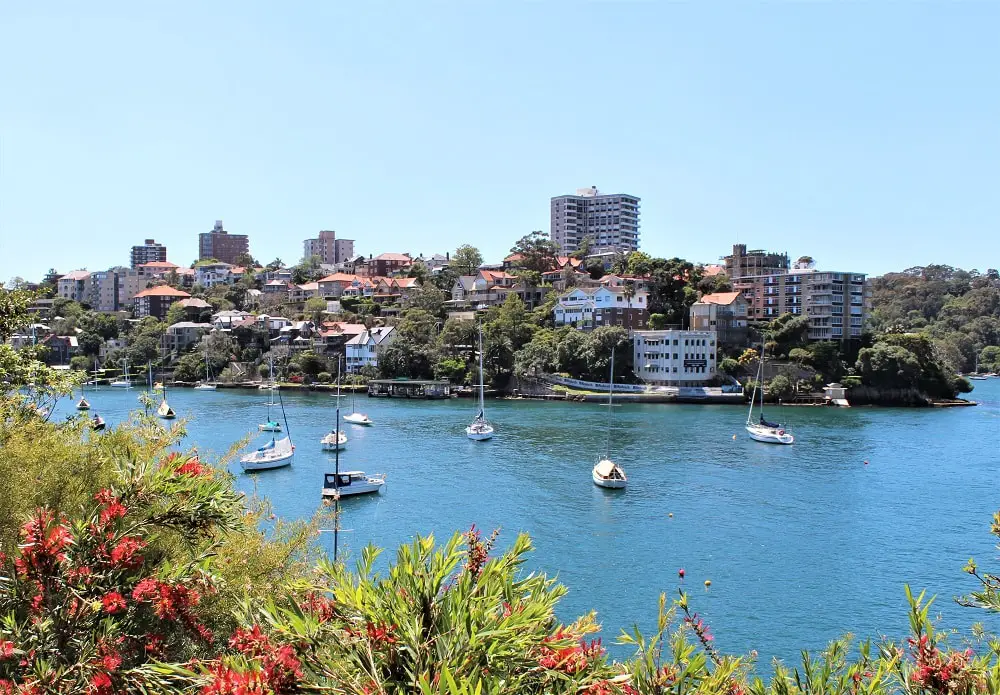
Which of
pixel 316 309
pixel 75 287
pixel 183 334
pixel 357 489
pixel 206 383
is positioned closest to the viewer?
pixel 357 489

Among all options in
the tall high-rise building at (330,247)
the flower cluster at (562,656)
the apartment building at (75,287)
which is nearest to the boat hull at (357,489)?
the flower cluster at (562,656)

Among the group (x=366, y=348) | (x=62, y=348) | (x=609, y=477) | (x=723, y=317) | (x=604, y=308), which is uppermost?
(x=604, y=308)

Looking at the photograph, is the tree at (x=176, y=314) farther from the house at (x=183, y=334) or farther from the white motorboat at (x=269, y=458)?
the white motorboat at (x=269, y=458)

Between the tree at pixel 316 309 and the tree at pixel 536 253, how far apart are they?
2296 centimetres

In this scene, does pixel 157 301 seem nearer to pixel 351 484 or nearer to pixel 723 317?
pixel 723 317

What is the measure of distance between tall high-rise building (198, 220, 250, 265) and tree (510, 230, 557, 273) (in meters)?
80.2

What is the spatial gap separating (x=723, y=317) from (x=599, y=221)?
6194 centimetres

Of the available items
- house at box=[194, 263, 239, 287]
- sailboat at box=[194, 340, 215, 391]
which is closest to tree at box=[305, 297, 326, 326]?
sailboat at box=[194, 340, 215, 391]

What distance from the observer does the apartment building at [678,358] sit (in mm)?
67375

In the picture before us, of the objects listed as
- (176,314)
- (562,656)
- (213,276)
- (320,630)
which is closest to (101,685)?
(320,630)

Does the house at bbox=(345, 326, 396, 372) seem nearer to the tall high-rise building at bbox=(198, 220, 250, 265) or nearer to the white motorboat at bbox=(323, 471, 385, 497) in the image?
the white motorboat at bbox=(323, 471, 385, 497)

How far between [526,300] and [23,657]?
270ft

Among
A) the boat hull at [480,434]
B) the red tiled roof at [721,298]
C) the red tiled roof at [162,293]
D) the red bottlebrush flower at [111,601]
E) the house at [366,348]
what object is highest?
the red tiled roof at [162,293]

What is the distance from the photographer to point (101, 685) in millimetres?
4789
